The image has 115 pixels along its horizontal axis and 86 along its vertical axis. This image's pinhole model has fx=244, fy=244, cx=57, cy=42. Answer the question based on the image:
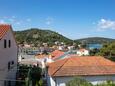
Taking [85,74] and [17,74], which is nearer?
[85,74]

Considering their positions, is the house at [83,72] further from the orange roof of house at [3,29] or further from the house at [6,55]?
the orange roof of house at [3,29]

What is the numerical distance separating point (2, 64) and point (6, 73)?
2202mm

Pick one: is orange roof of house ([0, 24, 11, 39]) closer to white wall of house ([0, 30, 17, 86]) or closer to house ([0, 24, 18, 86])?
house ([0, 24, 18, 86])

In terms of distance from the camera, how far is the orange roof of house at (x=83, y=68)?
2594 centimetres

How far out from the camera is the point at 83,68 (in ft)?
89.4

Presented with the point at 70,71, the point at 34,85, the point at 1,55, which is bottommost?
the point at 34,85

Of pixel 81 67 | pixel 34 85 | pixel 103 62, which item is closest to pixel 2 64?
pixel 34 85

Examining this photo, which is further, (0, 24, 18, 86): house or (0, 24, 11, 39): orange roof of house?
(0, 24, 11, 39): orange roof of house

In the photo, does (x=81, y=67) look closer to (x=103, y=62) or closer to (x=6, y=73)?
(x=103, y=62)

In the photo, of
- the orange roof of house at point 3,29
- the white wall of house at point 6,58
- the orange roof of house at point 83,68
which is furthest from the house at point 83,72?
the orange roof of house at point 3,29

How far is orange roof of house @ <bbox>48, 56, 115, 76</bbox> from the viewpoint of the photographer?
85.1ft

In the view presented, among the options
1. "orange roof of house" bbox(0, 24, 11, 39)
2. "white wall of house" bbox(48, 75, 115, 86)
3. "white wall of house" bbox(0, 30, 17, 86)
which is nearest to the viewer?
"white wall of house" bbox(48, 75, 115, 86)

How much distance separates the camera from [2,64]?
1011 inches

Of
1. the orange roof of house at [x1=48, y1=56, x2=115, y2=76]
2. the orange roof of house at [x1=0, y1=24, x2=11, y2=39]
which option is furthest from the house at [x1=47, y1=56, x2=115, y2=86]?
the orange roof of house at [x1=0, y1=24, x2=11, y2=39]
